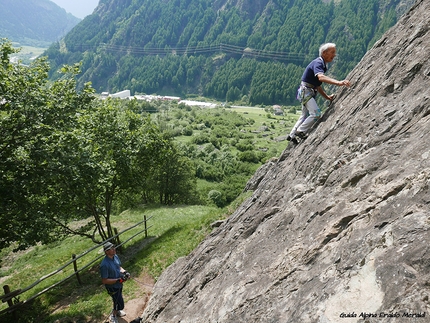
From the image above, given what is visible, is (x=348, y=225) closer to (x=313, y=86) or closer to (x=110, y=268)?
(x=313, y=86)

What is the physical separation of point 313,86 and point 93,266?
69.1 feet

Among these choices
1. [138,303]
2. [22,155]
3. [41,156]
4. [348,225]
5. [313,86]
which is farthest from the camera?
[138,303]

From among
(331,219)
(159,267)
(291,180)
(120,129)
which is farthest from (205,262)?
(120,129)

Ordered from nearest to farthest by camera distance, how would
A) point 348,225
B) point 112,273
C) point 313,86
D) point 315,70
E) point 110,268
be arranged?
point 348,225 < point 315,70 < point 313,86 < point 110,268 < point 112,273

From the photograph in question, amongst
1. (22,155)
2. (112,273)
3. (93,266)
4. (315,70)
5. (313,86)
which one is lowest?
(93,266)

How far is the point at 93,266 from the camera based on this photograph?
78.6 ft

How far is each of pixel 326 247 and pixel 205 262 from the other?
668 cm

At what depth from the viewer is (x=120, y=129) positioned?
84.7 ft

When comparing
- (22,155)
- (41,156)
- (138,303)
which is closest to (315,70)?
(41,156)

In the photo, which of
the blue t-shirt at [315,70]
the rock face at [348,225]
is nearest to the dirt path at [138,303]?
the rock face at [348,225]

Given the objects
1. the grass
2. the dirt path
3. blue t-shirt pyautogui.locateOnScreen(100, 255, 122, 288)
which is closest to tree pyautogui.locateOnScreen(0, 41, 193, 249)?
the grass

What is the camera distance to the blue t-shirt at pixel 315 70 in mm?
10680

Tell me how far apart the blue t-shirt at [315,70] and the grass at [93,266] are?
14.3 m

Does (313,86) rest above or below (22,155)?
above
